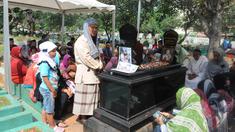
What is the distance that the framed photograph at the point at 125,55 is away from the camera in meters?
3.44

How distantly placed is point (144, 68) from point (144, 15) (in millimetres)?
13016

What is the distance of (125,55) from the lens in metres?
3.48

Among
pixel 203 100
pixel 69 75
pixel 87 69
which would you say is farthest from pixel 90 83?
pixel 203 100

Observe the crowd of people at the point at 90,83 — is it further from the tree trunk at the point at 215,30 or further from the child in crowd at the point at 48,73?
the tree trunk at the point at 215,30

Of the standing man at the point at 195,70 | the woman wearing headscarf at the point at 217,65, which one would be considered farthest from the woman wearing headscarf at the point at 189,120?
the standing man at the point at 195,70

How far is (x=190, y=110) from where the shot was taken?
2461 millimetres

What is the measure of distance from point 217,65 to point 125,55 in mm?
2595

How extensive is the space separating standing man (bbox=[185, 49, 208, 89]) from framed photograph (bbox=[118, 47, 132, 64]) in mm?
2488

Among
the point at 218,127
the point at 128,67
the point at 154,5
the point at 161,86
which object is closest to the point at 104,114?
the point at 128,67

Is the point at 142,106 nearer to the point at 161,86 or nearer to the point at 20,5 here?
the point at 161,86

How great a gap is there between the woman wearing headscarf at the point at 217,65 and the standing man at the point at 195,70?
8.6 inches

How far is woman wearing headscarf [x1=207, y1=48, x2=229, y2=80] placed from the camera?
500cm

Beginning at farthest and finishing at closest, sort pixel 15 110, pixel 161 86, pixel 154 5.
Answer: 1. pixel 154 5
2. pixel 161 86
3. pixel 15 110

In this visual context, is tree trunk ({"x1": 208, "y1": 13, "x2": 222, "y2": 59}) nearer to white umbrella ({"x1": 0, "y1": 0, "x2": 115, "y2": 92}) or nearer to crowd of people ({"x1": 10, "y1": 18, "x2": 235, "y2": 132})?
white umbrella ({"x1": 0, "y1": 0, "x2": 115, "y2": 92})
